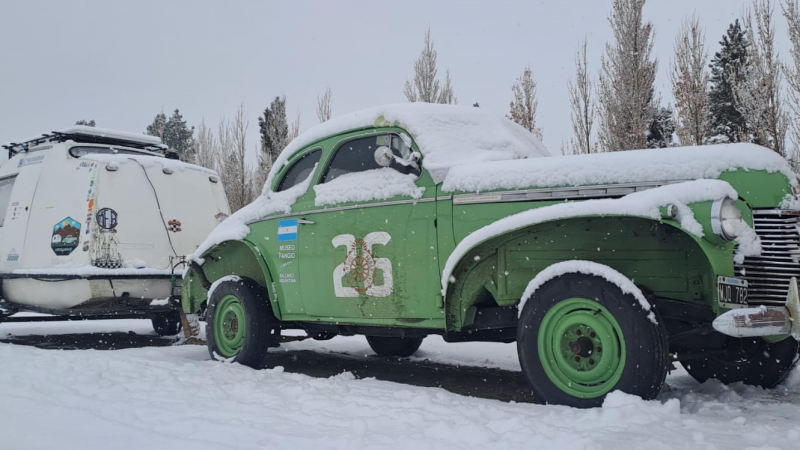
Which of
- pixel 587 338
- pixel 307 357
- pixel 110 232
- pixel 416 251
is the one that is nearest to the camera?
pixel 587 338

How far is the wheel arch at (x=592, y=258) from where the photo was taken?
363 cm

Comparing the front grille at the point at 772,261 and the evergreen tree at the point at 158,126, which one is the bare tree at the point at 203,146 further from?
the front grille at the point at 772,261

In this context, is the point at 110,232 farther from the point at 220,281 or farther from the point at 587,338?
the point at 587,338

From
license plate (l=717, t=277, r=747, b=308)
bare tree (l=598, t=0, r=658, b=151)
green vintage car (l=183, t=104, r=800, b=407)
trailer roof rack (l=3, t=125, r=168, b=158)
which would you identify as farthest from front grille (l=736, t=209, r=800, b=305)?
bare tree (l=598, t=0, r=658, b=151)

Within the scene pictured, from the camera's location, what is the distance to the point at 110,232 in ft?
25.4

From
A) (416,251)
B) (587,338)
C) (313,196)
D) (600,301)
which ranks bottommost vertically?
(587,338)

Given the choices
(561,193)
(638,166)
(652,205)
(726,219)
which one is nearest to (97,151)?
(561,193)

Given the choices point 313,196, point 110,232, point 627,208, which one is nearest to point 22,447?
point 313,196

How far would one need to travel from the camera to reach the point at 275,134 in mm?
23031

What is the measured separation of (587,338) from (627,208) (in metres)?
0.81

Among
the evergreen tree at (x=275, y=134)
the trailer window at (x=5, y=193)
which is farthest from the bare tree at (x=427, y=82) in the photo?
the trailer window at (x=5, y=193)

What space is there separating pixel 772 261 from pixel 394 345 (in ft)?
13.4

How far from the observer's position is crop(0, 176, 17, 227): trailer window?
8.89m

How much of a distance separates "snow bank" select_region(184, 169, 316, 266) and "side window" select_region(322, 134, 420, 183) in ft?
1.12
